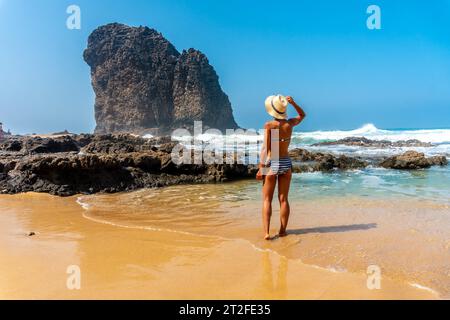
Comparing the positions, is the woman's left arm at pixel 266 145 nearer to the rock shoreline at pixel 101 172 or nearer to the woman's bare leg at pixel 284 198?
the woman's bare leg at pixel 284 198

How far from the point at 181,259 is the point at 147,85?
75627mm

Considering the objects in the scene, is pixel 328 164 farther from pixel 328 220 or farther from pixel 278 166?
pixel 278 166

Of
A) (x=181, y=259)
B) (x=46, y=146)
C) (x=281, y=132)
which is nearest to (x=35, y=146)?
(x=46, y=146)

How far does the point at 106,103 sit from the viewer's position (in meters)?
77.2

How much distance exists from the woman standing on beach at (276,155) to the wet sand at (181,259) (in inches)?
13.3

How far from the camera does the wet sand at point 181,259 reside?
2758mm

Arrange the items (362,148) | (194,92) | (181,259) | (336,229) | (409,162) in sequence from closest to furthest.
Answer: (181,259) → (336,229) → (409,162) → (362,148) → (194,92)

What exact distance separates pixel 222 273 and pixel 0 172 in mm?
7116

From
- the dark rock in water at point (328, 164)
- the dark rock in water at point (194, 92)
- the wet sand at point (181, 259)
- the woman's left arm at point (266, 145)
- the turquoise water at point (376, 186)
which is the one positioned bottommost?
the wet sand at point (181, 259)

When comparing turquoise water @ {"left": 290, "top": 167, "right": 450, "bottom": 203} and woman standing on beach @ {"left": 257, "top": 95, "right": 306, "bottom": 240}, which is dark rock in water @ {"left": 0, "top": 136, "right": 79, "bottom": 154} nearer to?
turquoise water @ {"left": 290, "top": 167, "right": 450, "bottom": 203}

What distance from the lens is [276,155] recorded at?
14.4ft

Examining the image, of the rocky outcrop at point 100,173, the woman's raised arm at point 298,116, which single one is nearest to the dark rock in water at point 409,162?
the rocky outcrop at point 100,173
